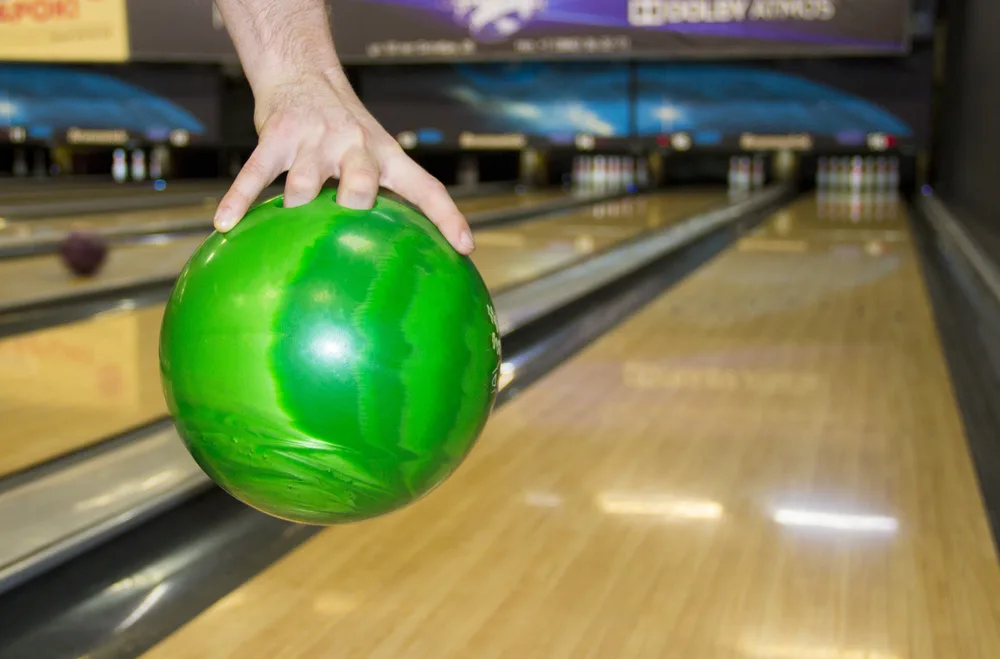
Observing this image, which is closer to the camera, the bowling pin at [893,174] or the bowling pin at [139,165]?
the bowling pin at [893,174]

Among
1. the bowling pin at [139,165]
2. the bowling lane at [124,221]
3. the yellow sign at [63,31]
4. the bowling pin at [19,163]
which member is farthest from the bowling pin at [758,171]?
the bowling pin at [19,163]

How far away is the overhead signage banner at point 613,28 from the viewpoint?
217 inches

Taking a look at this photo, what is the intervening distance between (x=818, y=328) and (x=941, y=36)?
4990mm

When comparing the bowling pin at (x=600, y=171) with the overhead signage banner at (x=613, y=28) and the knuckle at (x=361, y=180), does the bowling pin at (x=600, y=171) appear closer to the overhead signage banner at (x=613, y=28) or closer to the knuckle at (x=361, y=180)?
the overhead signage banner at (x=613, y=28)

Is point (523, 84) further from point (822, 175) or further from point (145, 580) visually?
point (145, 580)

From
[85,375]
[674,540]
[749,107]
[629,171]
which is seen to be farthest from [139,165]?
[674,540]

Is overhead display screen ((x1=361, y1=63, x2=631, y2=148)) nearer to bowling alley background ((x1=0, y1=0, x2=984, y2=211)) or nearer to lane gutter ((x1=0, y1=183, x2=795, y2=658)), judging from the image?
bowling alley background ((x1=0, y1=0, x2=984, y2=211))

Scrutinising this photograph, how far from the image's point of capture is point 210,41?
631 cm

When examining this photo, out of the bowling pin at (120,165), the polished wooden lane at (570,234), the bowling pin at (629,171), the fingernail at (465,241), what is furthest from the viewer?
the bowling pin at (120,165)

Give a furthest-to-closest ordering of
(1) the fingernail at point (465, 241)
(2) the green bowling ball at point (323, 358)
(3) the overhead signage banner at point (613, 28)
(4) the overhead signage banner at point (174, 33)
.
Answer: (4) the overhead signage banner at point (174, 33), (3) the overhead signage banner at point (613, 28), (1) the fingernail at point (465, 241), (2) the green bowling ball at point (323, 358)

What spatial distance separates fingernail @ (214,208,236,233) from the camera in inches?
34.3

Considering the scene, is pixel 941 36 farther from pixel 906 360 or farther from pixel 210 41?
pixel 906 360

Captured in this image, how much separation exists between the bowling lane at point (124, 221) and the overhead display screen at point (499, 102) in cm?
102

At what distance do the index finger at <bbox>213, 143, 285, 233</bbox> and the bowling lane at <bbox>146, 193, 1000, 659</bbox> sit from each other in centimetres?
35
